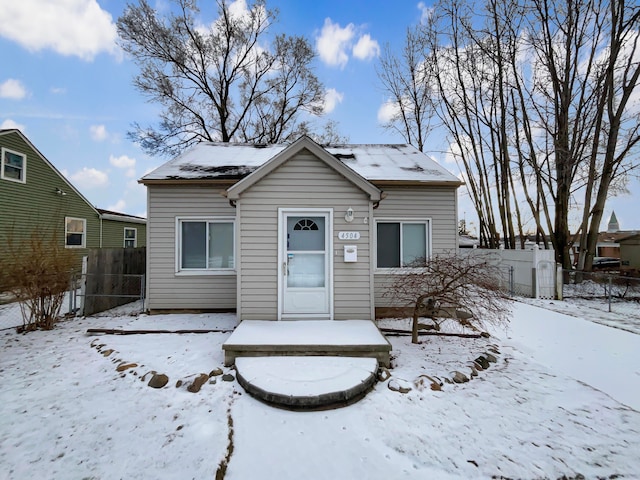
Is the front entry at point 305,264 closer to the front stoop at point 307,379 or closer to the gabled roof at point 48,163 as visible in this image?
the front stoop at point 307,379

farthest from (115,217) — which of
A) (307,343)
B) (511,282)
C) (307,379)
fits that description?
(511,282)

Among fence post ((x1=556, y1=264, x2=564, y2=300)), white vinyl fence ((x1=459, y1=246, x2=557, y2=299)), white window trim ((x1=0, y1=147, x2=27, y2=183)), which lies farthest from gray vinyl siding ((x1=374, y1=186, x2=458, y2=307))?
white window trim ((x1=0, y1=147, x2=27, y2=183))

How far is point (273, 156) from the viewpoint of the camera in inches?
288

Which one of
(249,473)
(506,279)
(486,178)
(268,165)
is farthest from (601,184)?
(249,473)

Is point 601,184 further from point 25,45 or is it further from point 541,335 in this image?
point 25,45

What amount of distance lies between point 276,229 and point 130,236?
16.3 metres

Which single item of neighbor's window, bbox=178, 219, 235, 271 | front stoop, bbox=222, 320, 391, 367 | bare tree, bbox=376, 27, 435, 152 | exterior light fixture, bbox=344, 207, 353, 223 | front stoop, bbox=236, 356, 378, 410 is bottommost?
front stoop, bbox=236, 356, 378, 410

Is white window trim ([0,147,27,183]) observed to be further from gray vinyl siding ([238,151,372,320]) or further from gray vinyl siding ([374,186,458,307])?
gray vinyl siding ([374,186,458,307])

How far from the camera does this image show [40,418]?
3.21 m

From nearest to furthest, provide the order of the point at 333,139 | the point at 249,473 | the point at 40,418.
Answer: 1. the point at 249,473
2. the point at 40,418
3. the point at 333,139

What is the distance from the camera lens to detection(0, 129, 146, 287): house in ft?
35.1

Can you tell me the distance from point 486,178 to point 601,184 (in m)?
4.90

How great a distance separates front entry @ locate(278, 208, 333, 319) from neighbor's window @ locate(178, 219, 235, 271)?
2326mm

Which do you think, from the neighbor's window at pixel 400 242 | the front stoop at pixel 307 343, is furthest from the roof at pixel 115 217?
the neighbor's window at pixel 400 242
